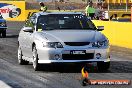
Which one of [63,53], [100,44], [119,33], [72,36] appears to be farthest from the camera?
[119,33]

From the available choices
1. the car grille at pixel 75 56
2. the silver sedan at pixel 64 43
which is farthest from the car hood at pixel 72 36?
the car grille at pixel 75 56

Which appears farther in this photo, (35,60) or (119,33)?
(119,33)

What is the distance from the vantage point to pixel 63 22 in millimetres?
14961

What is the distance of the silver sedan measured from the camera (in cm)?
1349

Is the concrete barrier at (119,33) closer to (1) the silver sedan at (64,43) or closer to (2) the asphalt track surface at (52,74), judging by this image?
(2) the asphalt track surface at (52,74)

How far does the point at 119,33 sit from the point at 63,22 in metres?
10.4

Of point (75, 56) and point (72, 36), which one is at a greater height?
point (72, 36)

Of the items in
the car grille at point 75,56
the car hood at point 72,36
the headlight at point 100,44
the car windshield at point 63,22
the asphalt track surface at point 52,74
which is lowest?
the asphalt track surface at point 52,74

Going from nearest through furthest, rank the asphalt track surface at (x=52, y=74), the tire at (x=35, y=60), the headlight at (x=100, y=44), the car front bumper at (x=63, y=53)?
the asphalt track surface at (x=52, y=74) → the car front bumper at (x=63, y=53) → the headlight at (x=100, y=44) → the tire at (x=35, y=60)

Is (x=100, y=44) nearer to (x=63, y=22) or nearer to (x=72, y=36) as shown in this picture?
(x=72, y=36)

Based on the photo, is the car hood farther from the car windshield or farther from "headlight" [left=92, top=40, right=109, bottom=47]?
the car windshield

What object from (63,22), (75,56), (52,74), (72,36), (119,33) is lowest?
(119,33)

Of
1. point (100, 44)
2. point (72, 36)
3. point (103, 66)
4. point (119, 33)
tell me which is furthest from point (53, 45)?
point (119, 33)

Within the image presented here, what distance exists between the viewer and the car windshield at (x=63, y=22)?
1480 cm
